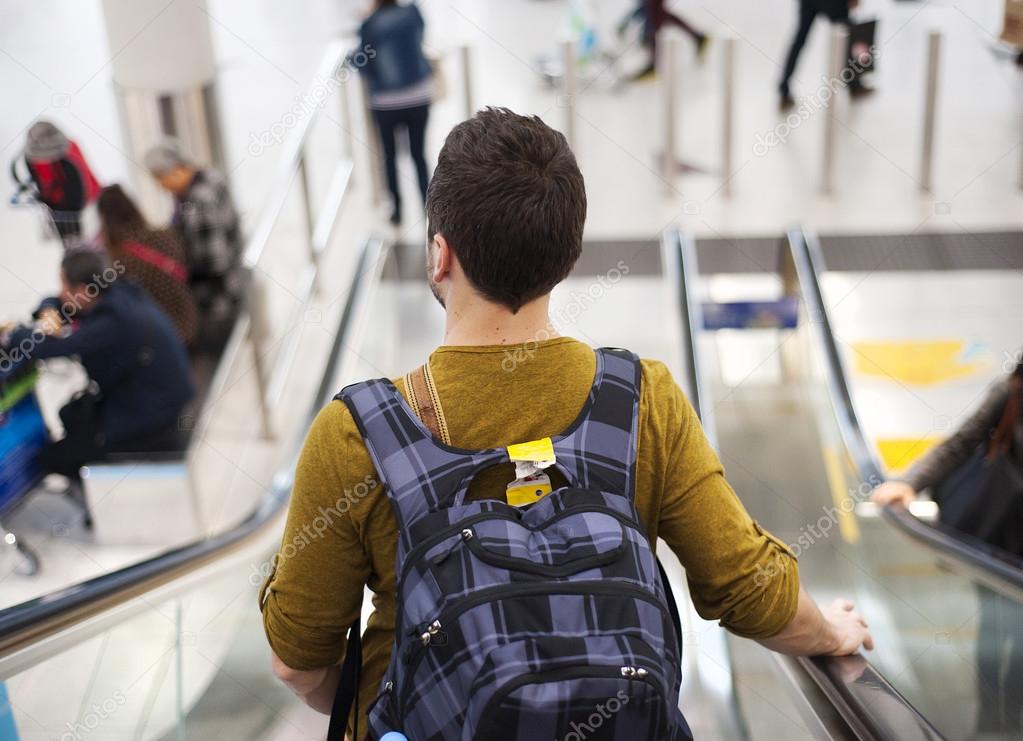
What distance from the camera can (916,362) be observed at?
588 centimetres

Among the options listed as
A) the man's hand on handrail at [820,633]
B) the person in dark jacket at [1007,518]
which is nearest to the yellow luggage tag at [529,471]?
the man's hand on handrail at [820,633]

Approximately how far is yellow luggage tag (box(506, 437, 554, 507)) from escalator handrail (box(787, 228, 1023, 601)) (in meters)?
1.57

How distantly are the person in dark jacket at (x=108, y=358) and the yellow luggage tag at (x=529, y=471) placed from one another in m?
3.75

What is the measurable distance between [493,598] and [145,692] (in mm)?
1571

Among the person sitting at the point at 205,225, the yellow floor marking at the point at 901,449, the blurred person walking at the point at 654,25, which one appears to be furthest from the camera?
the blurred person walking at the point at 654,25

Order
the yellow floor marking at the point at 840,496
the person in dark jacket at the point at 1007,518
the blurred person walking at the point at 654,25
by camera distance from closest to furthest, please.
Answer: the person in dark jacket at the point at 1007,518, the yellow floor marking at the point at 840,496, the blurred person walking at the point at 654,25

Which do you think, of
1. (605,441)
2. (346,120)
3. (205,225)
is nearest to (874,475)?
(605,441)

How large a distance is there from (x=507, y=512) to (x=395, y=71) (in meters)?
5.63

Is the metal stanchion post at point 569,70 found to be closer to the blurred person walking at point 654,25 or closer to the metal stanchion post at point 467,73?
the metal stanchion post at point 467,73

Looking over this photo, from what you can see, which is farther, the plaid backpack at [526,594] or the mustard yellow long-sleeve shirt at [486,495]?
the mustard yellow long-sleeve shirt at [486,495]

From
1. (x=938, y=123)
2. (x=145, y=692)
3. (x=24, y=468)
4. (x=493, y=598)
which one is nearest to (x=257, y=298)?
(x=24, y=468)

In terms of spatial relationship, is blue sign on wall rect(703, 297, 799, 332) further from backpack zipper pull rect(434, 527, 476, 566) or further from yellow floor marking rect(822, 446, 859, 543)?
backpack zipper pull rect(434, 527, 476, 566)

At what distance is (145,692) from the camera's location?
2549 mm

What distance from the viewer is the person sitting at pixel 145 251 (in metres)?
5.12
